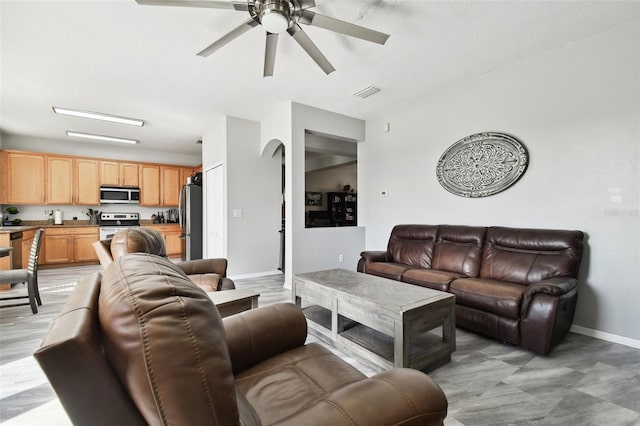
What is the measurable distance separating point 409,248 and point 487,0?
2621 mm

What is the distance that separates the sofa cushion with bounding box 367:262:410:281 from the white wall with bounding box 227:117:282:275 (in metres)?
2.13

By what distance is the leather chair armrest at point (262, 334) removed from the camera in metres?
1.29

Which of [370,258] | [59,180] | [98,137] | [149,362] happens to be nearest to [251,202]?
[370,258]

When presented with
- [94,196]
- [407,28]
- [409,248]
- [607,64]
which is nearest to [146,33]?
[407,28]

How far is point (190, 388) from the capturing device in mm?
563

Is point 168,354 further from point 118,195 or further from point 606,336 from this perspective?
point 118,195

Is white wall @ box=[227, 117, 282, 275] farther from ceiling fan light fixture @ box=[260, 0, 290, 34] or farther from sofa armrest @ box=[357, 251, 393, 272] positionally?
ceiling fan light fixture @ box=[260, 0, 290, 34]

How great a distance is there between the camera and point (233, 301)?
1.91m

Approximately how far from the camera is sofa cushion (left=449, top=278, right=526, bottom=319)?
2.32 meters

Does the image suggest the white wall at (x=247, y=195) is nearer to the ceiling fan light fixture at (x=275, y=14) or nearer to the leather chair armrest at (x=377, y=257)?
the leather chair armrest at (x=377, y=257)

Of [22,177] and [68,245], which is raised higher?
[22,177]

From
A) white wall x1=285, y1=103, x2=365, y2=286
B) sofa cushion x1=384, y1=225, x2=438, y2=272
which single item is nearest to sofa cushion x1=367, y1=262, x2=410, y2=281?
sofa cushion x1=384, y1=225, x2=438, y2=272

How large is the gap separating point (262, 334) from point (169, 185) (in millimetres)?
6698

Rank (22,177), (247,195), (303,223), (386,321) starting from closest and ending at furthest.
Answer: (386,321), (303,223), (247,195), (22,177)
